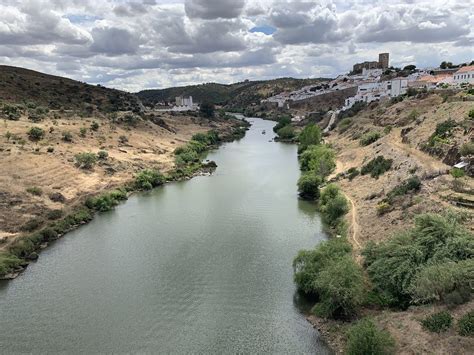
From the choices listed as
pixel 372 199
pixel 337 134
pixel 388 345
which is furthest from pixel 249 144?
pixel 388 345

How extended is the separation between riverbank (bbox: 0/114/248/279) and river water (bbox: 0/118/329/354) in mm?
979

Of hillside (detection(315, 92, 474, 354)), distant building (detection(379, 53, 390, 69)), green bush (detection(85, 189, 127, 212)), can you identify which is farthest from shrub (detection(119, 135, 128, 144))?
distant building (detection(379, 53, 390, 69))

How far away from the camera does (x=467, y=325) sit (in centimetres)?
1723

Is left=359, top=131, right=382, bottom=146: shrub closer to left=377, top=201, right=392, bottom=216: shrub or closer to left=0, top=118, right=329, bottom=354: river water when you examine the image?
left=0, top=118, right=329, bottom=354: river water

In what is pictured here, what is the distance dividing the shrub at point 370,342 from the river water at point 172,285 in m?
2.57

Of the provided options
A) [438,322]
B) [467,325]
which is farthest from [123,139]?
[467,325]

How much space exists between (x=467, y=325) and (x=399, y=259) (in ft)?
17.9

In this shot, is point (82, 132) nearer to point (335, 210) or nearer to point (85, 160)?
point (85, 160)

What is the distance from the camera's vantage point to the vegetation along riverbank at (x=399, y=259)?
18.2 meters

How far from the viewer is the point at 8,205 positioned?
123 ft

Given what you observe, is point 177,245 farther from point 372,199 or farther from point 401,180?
point 401,180

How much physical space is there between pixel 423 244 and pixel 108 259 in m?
21.3

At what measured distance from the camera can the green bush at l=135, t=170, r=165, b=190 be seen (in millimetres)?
52812

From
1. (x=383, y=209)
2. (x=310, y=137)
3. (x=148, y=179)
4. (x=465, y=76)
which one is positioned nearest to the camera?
(x=383, y=209)
